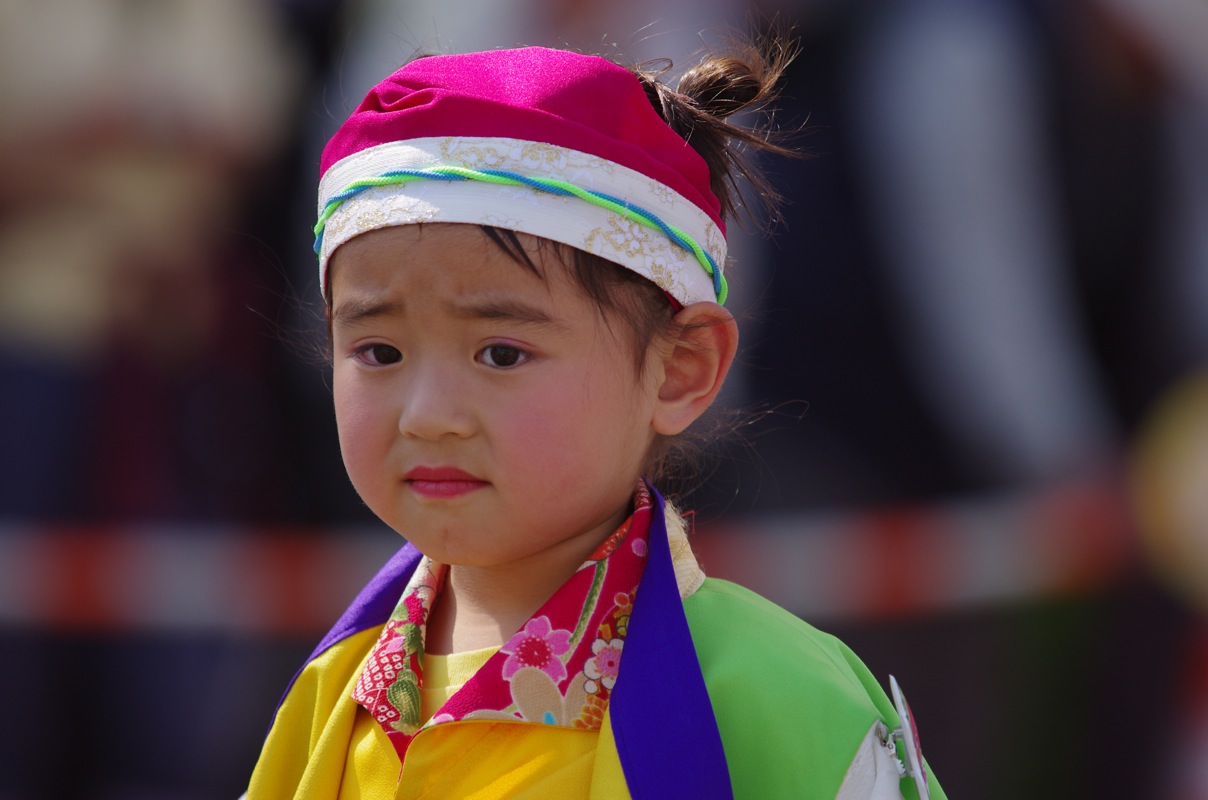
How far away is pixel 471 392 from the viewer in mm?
1413

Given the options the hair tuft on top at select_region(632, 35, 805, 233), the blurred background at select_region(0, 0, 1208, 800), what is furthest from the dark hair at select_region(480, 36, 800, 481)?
the blurred background at select_region(0, 0, 1208, 800)

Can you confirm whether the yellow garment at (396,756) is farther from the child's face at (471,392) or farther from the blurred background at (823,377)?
the blurred background at (823,377)

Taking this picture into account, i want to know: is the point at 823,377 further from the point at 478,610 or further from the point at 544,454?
the point at 544,454

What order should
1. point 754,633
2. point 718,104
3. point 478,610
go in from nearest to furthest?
point 754,633, point 478,610, point 718,104

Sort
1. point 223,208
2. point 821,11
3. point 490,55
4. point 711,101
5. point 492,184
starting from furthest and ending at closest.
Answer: point 223,208 → point 821,11 → point 711,101 → point 490,55 → point 492,184

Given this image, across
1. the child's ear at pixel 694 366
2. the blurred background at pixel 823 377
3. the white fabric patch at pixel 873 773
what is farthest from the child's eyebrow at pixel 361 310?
the blurred background at pixel 823 377

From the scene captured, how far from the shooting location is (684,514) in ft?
5.97

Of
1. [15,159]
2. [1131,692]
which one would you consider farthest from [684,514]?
[15,159]

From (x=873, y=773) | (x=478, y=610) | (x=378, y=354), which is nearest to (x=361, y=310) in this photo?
(x=378, y=354)

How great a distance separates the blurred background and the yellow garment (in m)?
1.89

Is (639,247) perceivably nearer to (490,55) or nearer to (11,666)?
(490,55)

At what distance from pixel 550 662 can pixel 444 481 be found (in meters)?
0.22

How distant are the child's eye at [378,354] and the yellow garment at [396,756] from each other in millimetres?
342

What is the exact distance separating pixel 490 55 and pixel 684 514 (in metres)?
0.64
